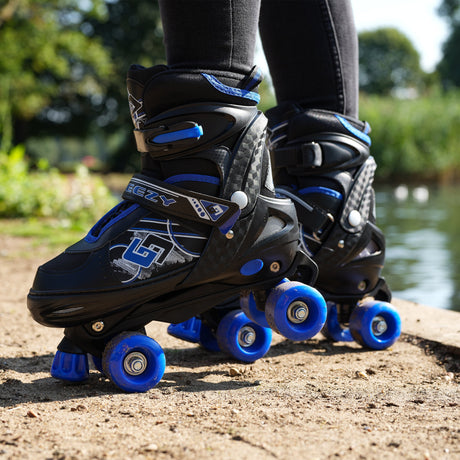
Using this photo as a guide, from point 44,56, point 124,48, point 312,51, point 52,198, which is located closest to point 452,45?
point 124,48

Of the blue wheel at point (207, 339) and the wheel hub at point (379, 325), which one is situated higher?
the wheel hub at point (379, 325)

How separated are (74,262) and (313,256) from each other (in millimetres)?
669

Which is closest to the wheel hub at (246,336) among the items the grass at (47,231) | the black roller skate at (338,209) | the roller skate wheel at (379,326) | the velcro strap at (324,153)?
the black roller skate at (338,209)

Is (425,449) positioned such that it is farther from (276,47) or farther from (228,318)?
(276,47)

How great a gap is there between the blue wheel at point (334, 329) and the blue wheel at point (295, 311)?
0.39 meters

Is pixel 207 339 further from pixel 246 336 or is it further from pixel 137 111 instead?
pixel 137 111

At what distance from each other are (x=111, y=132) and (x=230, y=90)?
25.9 meters

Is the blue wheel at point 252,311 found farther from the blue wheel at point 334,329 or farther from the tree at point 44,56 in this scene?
the tree at point 44,56

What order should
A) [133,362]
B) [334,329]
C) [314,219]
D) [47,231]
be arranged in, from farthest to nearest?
[47,231] < [334,329] < [314,219] < [133,362]

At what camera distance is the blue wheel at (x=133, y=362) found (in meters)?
1.29

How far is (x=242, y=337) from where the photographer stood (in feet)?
5.19

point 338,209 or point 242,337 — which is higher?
point 338,209

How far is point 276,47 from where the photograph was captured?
5.85 ft

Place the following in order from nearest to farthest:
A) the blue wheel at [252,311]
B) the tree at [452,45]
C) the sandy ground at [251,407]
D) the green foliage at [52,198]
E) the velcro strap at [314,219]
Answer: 1. the sandy ground at [251,407]
2. the blue wheel at [252,311]
3. the velcro strap at [314,219]
4. the green foliage at [52,198]
5. the tree at [452,45]
